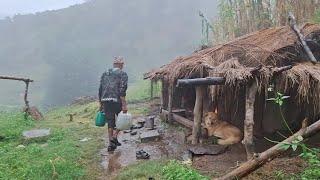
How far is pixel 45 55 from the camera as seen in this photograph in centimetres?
4291

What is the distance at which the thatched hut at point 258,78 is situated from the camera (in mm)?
8320

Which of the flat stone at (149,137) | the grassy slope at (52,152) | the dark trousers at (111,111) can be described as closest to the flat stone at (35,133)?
the grassy slope at (52,152)

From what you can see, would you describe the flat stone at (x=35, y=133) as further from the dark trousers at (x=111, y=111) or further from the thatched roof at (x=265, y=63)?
the thatched roof at (x=265, y=63)

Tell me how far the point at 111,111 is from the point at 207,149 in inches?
97.9

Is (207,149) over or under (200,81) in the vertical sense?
under

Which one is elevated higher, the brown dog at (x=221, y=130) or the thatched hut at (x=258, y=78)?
the thatched hut at (x=258, y=78)

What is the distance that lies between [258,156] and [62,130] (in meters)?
8.20

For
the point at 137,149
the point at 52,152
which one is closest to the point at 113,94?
the point at 137,149

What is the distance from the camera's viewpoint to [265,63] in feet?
32.0

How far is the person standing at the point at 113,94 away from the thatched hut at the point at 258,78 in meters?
1.77

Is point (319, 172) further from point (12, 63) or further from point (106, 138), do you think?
point (12, 63)

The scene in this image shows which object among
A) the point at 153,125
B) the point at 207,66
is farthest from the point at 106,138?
the point at 207,66

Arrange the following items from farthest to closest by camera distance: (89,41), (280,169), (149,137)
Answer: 1. (89,41)
2. (149,137)
3. (280,169)

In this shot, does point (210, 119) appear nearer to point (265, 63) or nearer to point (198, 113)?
point (198, 113)
